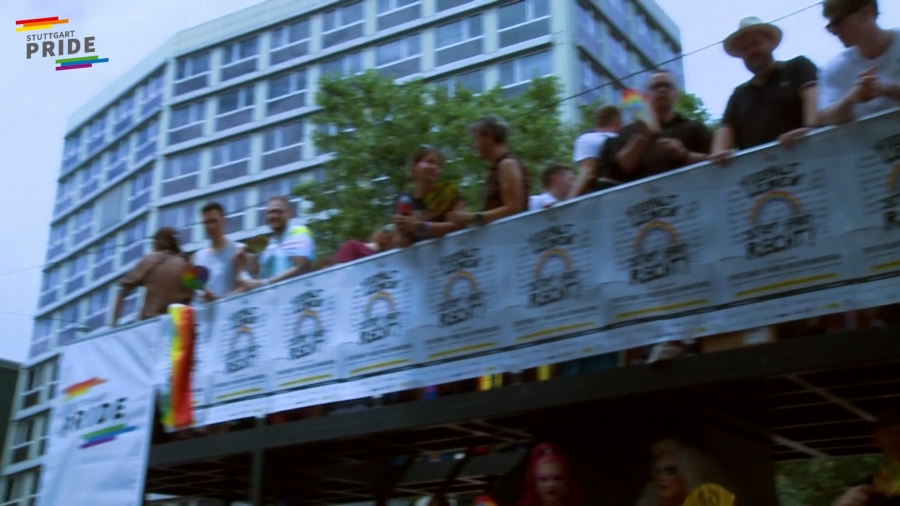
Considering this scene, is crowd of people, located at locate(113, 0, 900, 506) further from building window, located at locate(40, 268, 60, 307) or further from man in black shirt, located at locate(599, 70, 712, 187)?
building window, located at locate(40, 268, 60, 307)

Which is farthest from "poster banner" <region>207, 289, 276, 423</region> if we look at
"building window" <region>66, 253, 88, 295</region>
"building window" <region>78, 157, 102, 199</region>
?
"building window" <region>78, 157, 102, 199</region>

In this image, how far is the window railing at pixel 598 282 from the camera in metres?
4.27

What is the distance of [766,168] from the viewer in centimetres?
455

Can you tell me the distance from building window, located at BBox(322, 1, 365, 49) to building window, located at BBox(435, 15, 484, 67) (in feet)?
14.4

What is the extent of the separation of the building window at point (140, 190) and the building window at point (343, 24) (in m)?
10.6

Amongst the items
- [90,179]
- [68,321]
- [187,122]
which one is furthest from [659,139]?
[90,179]

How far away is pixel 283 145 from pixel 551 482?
110 feet

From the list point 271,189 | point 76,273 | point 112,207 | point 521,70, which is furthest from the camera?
point 76,273

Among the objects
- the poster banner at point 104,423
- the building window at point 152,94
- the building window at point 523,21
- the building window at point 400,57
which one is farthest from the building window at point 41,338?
the poster banner at point 104,423

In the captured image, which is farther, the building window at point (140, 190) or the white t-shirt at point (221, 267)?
the building window at point (140, 190)

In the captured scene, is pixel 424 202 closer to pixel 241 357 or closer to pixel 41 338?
pixel 241 357

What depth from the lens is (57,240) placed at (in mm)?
50750

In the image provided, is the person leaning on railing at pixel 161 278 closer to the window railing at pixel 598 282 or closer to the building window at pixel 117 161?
the window railing at pixel 598 282

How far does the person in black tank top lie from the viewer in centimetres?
561
